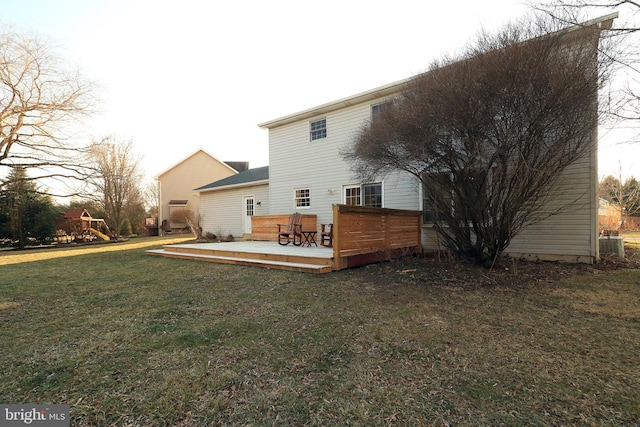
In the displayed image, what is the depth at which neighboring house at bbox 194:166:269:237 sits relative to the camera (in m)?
13.9

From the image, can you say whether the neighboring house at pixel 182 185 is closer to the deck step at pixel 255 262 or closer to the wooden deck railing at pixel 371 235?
the deck step at pixel 255 262

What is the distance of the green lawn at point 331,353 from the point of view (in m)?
1.87

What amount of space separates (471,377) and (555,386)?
21.9 inches

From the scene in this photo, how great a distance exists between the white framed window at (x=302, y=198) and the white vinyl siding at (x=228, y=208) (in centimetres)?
234

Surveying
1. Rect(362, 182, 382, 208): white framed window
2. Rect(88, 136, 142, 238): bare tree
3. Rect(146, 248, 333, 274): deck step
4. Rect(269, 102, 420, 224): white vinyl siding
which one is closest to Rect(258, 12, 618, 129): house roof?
Rect(269, 102, 420, 224): white vinyl siding

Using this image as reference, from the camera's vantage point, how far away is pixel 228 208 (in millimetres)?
15477

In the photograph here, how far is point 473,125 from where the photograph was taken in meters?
4.80

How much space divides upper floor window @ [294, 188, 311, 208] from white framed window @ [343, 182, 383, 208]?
5.56 feet

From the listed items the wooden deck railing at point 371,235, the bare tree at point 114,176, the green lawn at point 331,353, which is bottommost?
the green lawn at point 331,353

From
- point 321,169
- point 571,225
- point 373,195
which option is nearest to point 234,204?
point 321,169

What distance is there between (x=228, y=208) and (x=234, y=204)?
56 centimetres

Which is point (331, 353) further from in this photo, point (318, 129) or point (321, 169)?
point (318, 129)

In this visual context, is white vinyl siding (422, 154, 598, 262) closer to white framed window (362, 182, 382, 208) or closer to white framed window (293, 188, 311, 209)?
white framed window (362, 182, 382, 208)

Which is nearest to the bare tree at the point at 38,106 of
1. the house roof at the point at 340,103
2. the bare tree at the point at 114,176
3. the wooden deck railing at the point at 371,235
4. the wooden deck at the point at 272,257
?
the bare tree at the point at 114,176
